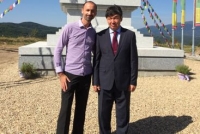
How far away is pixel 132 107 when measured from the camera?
493 centimetres

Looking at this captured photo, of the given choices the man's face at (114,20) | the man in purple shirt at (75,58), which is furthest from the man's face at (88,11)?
the man's face at (114,20)

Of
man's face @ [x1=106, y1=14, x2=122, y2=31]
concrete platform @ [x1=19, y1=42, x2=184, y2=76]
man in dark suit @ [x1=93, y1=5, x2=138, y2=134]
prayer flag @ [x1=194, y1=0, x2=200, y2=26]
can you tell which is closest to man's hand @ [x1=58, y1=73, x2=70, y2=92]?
man in dark suit @ [x1=93, y1=5, x2=138, y2=134]

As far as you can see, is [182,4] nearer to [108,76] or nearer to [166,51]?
[166,51]

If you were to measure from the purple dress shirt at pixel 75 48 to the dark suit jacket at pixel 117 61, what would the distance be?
14 centimetres

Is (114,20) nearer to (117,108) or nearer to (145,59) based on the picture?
(117,108)

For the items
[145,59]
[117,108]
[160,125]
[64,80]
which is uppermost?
[64,80]

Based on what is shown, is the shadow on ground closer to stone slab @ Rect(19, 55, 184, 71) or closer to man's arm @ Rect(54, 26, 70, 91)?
man's arm @ Rect(54, 26, 70, 91)

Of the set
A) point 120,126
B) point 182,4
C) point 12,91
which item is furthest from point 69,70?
point 182,4

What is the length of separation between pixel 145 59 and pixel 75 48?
471 cm

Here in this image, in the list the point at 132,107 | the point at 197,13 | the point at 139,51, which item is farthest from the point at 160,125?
the point at 197,13

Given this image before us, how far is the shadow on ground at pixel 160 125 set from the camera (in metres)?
3.85

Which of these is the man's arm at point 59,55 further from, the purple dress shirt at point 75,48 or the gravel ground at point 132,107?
the gravel ground at point 132,107

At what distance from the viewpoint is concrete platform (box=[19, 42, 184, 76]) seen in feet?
23.9

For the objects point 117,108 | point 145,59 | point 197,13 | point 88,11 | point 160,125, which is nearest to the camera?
point 88,11
